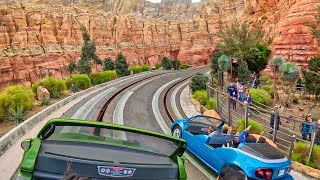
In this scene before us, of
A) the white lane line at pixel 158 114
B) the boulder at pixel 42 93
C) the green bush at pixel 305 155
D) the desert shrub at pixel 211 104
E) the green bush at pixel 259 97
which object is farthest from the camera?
the green bush at pixel 259 97

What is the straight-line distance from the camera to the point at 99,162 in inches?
119

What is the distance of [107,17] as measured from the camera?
91125 millimetres

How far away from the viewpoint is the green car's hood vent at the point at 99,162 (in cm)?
295

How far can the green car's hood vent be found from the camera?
9.68ft

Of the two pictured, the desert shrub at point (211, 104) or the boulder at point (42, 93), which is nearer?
the desert shrub at point (211, 104)

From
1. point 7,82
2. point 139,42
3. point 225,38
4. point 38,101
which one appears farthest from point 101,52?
point 38,101

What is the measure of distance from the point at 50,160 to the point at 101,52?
78665 millimetres

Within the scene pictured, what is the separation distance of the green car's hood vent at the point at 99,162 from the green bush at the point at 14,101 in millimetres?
12645

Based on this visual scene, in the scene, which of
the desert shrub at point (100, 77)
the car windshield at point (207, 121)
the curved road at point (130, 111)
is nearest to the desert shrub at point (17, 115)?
the curved road at point (130, 111)

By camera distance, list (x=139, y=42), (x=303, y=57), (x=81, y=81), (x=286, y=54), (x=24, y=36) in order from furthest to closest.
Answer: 1. (x=139, y=42)
2. (x=24, y=36)
3. (x=286, y=54)
4. (x=303, y=57)
5. (x=81, y=81)

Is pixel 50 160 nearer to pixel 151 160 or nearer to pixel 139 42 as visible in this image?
pixel 151 160

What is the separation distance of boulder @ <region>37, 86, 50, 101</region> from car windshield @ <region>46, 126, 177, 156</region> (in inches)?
631

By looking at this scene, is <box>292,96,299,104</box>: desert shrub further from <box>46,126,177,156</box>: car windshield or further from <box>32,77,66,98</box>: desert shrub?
<box>46,126,177,156</box>: car windshield

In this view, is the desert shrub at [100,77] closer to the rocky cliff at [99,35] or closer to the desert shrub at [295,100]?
the desert shrub at [295,100]
